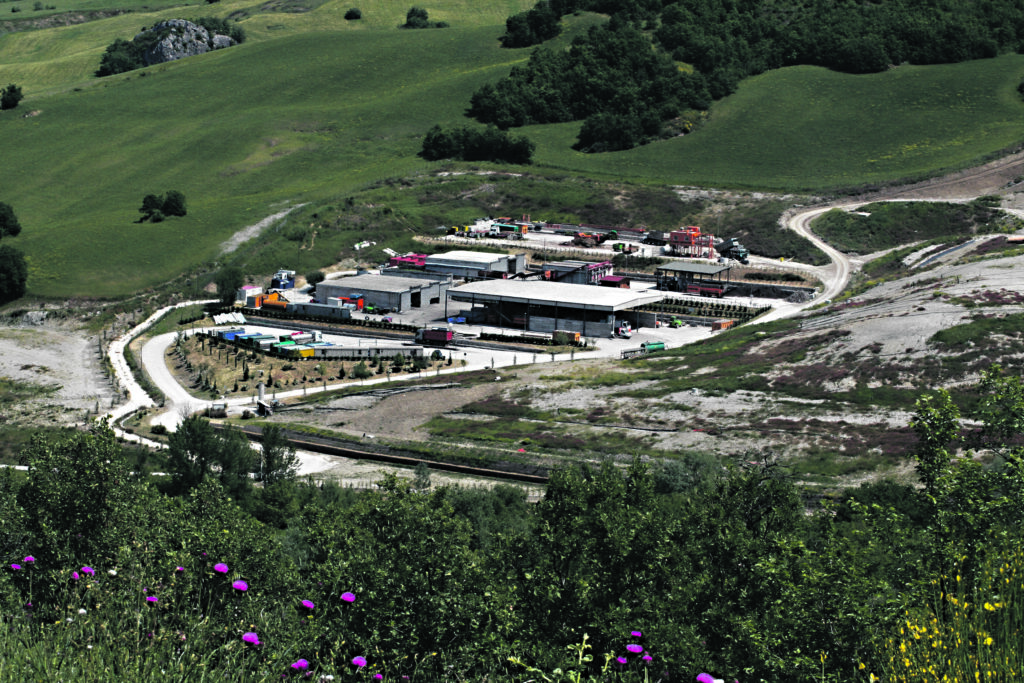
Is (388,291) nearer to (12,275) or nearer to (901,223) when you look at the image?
(12,275)

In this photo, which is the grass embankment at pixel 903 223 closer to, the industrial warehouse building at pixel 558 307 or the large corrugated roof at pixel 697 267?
the large corrugated roof at pixel 697 267

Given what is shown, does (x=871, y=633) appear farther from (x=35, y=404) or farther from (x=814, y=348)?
(x=35, y=404)

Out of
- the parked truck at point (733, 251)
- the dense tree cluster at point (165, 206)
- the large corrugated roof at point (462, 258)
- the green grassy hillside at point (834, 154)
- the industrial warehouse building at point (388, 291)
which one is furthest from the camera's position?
the green grassy hillside at point (834, 154)

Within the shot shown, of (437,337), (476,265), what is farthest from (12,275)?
(437,337)

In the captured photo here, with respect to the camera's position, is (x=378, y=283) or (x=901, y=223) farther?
(x=901, y=223)

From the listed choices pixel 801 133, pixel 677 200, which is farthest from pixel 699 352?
pixel 801 133

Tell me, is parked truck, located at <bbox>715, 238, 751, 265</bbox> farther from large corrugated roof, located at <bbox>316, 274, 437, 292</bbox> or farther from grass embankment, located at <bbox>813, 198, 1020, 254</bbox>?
large corrugated roof, located at <bbox>316, 274, 437, 292</bbox>

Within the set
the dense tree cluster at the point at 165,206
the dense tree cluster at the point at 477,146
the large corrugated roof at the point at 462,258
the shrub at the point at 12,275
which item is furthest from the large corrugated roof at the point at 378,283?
the dense tree cluster at the point at 477,146
